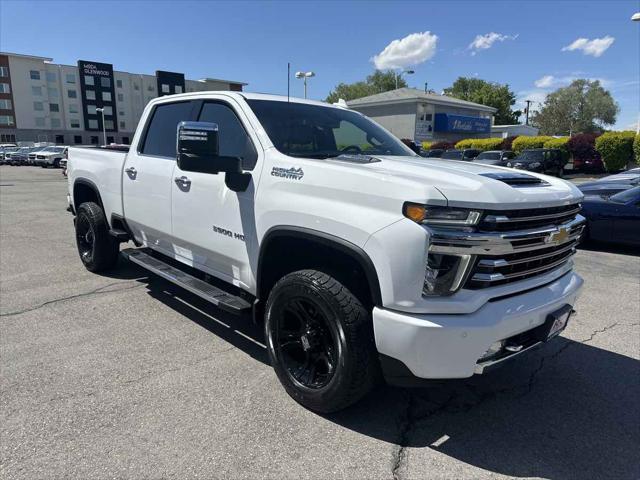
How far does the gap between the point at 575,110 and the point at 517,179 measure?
9548cm

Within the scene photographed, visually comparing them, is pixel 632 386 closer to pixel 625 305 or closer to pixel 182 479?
pixel 625 305

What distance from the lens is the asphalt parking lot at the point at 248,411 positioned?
2516 mm

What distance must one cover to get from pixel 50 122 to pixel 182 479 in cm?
9480

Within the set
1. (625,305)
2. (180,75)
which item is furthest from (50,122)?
(625,305)

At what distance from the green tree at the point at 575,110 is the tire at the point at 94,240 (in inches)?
3554

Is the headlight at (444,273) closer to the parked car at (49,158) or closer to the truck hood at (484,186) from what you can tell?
the truck hood at (484,186)

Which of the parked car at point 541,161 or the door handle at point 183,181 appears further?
the parked car at point 541,161

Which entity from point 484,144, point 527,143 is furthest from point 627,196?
point 484,144

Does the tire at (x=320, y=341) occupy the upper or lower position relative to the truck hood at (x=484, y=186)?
lower

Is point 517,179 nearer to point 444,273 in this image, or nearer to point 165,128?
point 444,273

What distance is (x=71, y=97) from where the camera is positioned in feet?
277

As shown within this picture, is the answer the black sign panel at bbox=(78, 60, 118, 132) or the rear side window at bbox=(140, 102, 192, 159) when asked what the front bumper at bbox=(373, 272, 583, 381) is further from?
the black sign panel at bbox=(78, 60, 118, 132)

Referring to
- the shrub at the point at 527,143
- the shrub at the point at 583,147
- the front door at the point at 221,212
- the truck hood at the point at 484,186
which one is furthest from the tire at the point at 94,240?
the shrub at the point at 527,143

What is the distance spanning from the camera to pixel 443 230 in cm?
235
